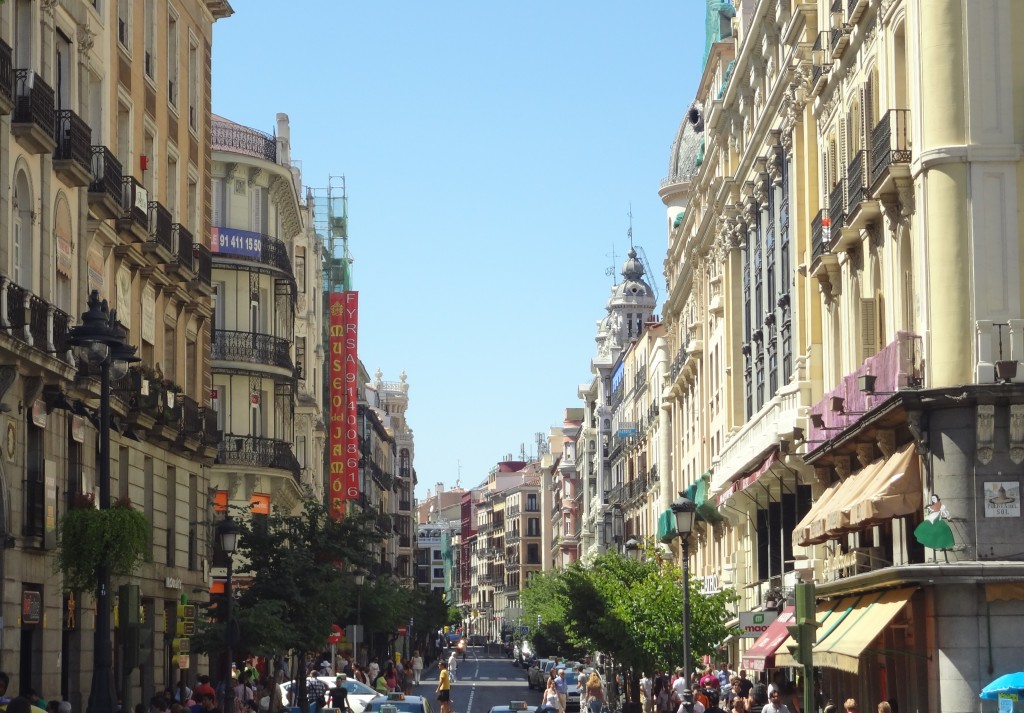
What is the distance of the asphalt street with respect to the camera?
65.6 metres

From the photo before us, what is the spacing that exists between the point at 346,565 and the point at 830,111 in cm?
1654

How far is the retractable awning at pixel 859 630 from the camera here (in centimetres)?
2780

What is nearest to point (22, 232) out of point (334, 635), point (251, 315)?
point (334, 635)

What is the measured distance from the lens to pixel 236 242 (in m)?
60.5

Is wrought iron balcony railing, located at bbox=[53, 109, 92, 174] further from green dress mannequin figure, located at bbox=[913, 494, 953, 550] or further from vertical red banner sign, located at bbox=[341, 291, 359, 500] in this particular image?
vertical red banner sign, located at bbox=[341, 291, 359, 500]

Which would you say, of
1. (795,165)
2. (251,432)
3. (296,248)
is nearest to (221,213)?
(251,432)

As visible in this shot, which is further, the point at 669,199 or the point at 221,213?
the point at 669,199

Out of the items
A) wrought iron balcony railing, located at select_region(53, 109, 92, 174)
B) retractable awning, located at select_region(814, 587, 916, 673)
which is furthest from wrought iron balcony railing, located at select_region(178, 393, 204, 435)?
retractable awning, located at select_region(814, 587, 916, 673)

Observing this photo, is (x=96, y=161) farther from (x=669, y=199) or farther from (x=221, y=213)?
(x=669, y=199)

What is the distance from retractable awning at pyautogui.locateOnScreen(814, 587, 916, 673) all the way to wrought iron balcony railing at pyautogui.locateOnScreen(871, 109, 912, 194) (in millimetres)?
6793

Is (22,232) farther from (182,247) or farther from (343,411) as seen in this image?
(343,411)

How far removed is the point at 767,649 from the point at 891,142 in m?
12.7

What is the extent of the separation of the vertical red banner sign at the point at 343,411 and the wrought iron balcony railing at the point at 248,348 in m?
20.2

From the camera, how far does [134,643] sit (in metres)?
21.2
